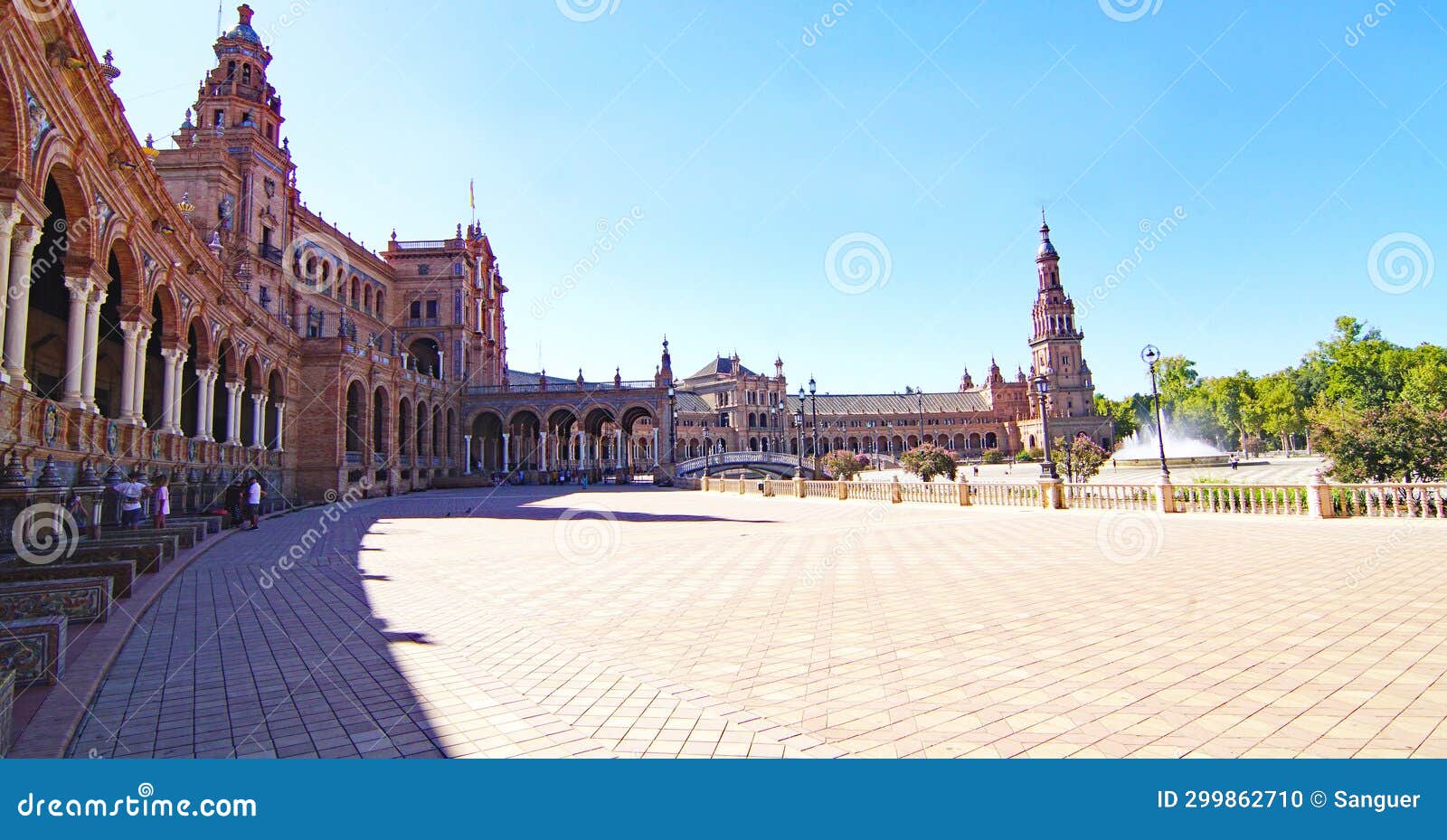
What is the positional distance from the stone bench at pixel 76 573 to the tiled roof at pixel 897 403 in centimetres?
12122

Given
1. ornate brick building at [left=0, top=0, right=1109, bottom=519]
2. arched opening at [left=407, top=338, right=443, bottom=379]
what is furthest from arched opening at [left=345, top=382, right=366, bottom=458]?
arched opening at [left=407, top=338, right=443, bottom=379]

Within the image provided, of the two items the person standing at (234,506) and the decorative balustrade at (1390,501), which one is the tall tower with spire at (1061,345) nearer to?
the decorative balustrade at (1390,501)

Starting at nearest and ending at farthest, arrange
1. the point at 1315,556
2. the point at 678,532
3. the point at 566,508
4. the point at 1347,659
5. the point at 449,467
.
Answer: the point at 1347,659
the point at 1315,556
the point at 678,532
the point at 566,508
the point at 449,467

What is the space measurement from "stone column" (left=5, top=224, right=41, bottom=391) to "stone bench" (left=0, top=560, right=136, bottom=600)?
4.69 meters

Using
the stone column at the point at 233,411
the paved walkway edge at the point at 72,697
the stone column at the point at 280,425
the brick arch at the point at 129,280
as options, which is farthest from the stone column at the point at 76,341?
the stone column at the point at 280,425

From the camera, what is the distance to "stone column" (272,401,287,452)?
Answer: 101 feet

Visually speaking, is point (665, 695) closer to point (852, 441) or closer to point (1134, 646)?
point (1134, 646)

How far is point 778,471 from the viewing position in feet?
189

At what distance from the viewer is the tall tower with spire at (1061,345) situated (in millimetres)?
109812

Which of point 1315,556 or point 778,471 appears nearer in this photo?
point 1315,556

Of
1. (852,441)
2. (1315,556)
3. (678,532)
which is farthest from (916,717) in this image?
(852,441)

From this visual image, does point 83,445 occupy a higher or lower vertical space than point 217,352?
lower

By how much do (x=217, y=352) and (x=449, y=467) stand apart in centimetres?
2877

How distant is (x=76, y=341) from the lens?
44.4ft
